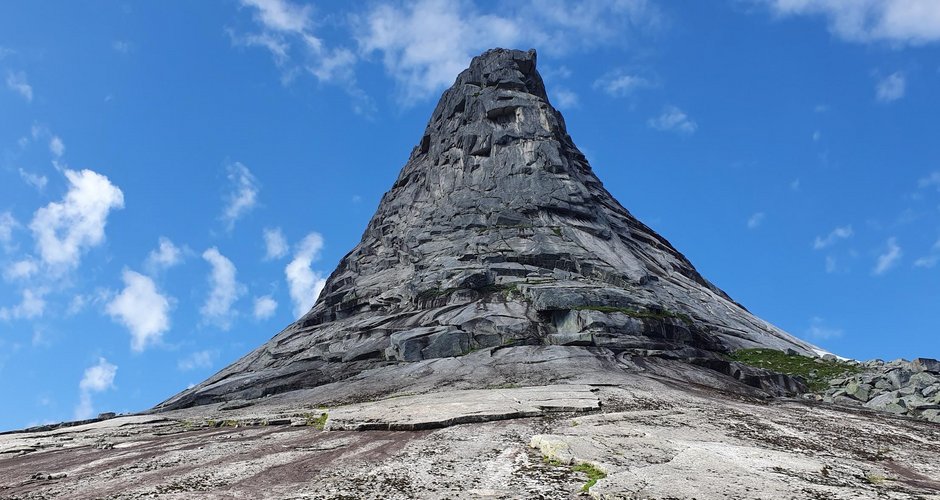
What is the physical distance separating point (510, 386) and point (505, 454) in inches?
1064

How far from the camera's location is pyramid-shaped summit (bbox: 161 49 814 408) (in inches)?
2586

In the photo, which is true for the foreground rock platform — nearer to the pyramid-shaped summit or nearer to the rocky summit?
the rocky summit

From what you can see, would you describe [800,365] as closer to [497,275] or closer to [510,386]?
[497,275]

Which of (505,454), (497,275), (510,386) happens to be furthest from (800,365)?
(505,454)

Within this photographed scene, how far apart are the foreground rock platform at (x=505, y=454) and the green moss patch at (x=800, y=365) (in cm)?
2419

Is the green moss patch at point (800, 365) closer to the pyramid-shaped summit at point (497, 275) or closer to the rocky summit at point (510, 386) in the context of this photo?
the rocky summit at point (510, 386)

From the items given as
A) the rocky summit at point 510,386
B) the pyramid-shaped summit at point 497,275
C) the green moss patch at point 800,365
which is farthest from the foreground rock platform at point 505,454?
the green moss patch at point 800,365

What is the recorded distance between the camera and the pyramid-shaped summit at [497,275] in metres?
65.7

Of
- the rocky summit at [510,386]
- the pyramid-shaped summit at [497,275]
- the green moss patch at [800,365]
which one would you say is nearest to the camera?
the rocky summit at [510,386]

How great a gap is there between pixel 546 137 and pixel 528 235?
3208 cm

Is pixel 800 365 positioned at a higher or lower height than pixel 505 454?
higher

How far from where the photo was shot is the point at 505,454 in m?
23.0

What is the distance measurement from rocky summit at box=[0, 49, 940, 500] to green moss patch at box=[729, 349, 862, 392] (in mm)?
407

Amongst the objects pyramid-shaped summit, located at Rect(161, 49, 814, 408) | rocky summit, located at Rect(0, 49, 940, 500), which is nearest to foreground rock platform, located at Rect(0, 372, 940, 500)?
rocky summit, located at Rect(0, 49, 940, 500)
